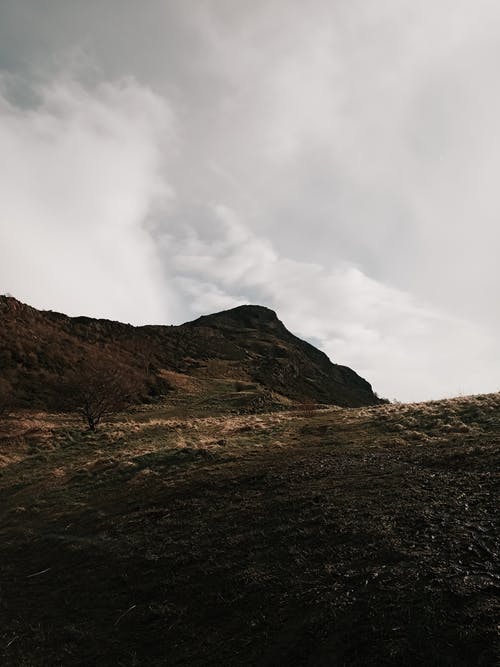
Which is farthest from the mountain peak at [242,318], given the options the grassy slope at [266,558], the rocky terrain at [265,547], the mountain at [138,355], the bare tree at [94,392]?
the grassy slope at [266,558]

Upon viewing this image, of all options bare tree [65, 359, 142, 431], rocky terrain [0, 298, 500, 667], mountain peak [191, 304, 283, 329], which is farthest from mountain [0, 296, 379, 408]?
rocky terrain [0, 298, 500, 667]

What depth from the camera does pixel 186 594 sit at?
1088cm

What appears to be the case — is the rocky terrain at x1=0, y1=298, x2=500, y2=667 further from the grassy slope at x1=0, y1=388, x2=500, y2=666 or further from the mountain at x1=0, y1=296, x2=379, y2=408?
the mountain at x1=0, y1=296, x2=379, y2=408

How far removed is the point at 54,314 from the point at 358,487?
81.1m

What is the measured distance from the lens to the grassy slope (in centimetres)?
823

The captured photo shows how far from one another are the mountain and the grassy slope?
33.3 metres

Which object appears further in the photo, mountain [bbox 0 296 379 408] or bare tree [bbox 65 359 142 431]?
mountain [bbox 0 296 379 408]

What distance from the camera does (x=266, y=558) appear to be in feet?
38.8

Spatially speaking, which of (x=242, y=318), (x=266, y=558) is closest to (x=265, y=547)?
(x=266, y=558)

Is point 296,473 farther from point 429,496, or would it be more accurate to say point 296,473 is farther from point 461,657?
point 461,657

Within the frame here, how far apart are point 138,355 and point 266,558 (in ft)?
237

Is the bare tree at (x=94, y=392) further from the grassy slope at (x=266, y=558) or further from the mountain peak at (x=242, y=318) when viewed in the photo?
the mountain peak at (x=242, y=318)

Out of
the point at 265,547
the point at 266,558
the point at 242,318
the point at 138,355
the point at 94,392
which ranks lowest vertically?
the point at 266,558

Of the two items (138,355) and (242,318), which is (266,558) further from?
(242,318)
